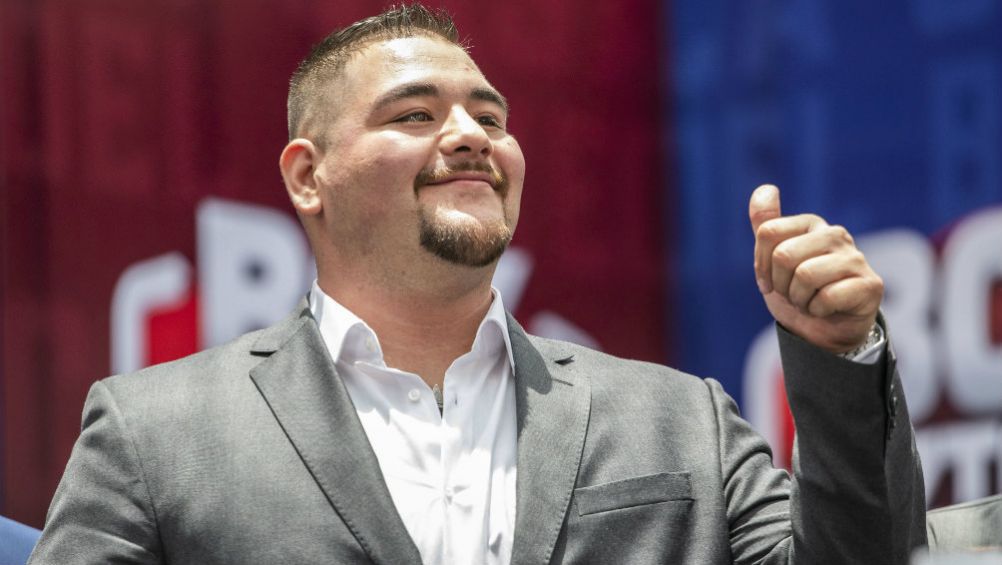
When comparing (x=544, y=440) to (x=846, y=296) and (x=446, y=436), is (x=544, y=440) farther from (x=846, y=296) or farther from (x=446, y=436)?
(x=846, y=296)

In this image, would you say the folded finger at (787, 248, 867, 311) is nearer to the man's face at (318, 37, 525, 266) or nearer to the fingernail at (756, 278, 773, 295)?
the fingernail at (756, 278, 773, 295)

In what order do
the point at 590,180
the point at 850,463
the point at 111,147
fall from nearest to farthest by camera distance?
the point at 850,463
the point at 111,147
the point at 590,180

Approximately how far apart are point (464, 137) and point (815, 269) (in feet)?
2.46

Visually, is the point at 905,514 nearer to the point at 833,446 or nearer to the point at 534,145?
the point at 833,446

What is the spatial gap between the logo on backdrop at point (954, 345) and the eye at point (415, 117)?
2.81 metres

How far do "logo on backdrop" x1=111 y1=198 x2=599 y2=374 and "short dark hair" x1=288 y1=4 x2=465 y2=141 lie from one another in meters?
1.61

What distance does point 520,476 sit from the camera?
177 centimetres

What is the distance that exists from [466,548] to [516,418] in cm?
23

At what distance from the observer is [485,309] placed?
206 centimetres

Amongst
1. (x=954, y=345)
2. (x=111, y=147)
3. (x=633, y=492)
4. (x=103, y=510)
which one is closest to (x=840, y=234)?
(x=633, y=492)

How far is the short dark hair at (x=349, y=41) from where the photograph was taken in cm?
212

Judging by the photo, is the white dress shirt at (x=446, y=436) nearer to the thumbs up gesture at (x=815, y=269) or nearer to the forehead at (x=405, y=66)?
the forehead at (x=405, y=66)

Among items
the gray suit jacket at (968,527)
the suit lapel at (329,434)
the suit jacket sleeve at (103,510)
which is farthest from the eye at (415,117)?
the gray suit jacket at (968,527)

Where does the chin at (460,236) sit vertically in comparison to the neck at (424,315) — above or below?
above
